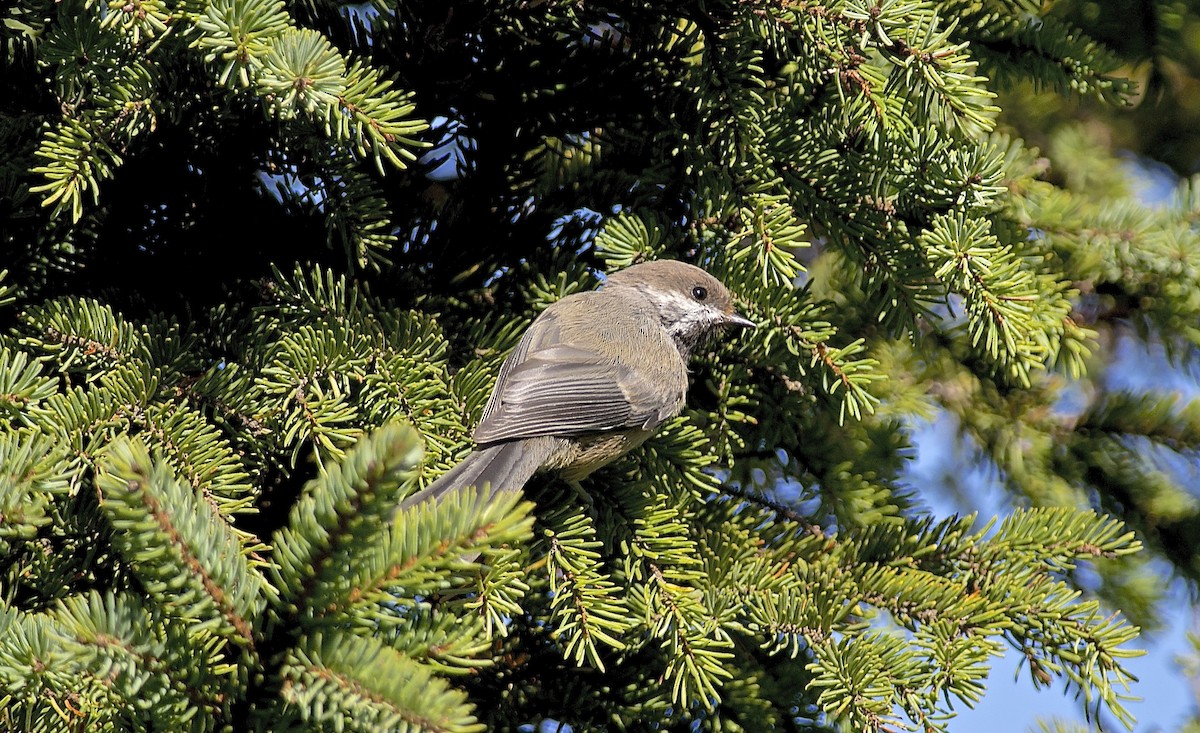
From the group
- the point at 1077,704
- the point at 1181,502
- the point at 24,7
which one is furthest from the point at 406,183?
the point at 1181,502

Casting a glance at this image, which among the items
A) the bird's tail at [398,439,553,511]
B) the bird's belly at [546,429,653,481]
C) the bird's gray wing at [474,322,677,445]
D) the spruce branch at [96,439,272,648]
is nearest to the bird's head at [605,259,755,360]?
the bird's gray wing at [474,322,677,445]

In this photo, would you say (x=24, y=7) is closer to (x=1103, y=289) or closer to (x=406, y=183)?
(x=406, y=183)

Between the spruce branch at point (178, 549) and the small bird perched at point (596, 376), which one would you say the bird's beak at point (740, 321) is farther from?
the spruce branch at point (178, 549)

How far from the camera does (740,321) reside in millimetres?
2785

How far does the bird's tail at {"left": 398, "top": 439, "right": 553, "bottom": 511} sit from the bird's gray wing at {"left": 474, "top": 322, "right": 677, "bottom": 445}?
0.04m

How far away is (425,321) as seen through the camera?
2.56 metres

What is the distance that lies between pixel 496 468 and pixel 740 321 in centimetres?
79

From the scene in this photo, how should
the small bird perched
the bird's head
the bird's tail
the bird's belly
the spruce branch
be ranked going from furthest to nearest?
the bird's belly
the bird's head
the small bird perched
the bird's tail
the spruce branch

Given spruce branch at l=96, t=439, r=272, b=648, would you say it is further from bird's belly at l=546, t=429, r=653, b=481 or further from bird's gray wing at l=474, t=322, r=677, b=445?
bird's belly at l=546, t=429, r=653, b=481

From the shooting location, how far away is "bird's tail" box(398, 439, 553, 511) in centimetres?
247

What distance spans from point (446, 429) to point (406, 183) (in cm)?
71

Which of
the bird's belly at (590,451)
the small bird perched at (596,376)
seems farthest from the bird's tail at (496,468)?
the bird's belly at (590,451)

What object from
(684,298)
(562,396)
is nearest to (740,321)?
(684,298)

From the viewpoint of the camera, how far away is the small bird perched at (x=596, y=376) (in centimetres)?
267
